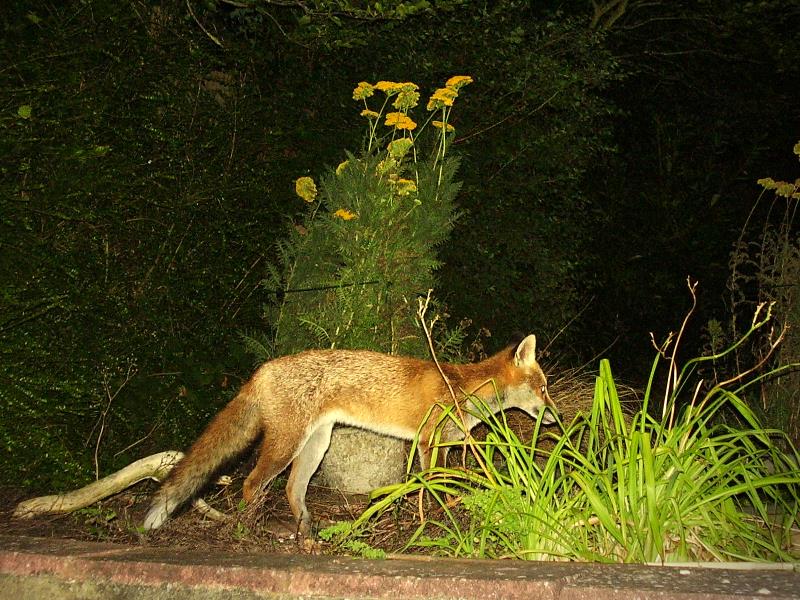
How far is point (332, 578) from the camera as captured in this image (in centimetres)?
297

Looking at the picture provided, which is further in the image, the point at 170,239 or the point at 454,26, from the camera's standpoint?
the point at 454,26

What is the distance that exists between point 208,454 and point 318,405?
781 millimetres

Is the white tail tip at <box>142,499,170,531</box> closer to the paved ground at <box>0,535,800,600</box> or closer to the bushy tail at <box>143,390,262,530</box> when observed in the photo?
the bushy tail at <box>143,390,262,530</box>

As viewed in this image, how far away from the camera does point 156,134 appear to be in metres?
6.35

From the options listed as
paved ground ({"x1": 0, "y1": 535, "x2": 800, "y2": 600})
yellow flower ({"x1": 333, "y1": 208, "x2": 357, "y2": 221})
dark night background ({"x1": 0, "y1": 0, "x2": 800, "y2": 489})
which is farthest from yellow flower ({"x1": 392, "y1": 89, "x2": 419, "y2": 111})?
paved ground ({"x1": 0, "y1": 535, "x2": 800, "y2": 600})

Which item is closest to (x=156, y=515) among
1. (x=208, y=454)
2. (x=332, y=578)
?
(x=208, y=454)

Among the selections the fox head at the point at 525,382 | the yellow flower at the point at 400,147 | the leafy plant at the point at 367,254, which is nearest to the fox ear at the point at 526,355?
the fox head at the point at 525,382

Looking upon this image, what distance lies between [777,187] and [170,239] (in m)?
5.42

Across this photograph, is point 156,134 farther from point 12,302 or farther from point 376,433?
point 376,433

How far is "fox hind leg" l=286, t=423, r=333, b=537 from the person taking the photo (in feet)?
17.6

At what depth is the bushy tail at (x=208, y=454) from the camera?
4.39 meters

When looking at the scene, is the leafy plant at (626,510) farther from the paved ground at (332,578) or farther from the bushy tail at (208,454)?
the bushy tail at (208,454)

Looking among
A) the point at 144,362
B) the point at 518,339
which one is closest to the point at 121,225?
the point at 144,362

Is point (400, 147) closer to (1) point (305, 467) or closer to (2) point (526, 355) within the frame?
(2) point (526, 355)
